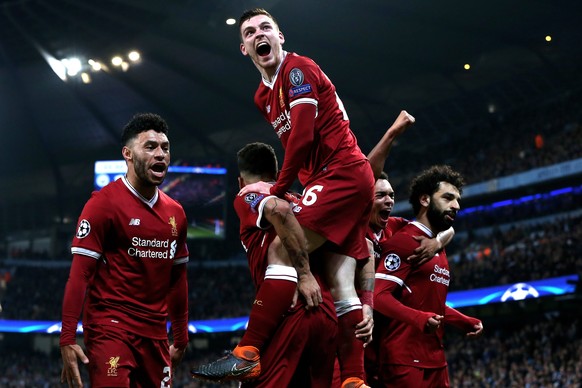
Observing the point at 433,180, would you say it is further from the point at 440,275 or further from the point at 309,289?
the point at 309,289

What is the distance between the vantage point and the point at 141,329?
17.6 ft

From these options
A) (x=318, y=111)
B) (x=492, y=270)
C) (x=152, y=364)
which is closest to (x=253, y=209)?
(x=318, y=111)

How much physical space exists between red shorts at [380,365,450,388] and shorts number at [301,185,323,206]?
79.7 inches

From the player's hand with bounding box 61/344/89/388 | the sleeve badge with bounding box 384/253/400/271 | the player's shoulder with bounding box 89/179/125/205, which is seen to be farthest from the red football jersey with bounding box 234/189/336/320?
the sleeve badge with bounding box 384/253/400/271

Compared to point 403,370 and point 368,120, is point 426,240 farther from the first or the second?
point 368,120

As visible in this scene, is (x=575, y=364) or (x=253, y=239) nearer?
(x=253, y=239)

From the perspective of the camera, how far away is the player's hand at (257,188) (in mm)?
4809

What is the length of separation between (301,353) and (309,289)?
1.23 ft

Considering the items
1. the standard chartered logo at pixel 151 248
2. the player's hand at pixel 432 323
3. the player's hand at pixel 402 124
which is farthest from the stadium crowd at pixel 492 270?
the standard chartered logo at pixel 151 248

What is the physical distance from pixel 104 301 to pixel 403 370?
2416mm

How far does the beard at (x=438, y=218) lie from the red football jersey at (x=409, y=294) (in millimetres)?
90

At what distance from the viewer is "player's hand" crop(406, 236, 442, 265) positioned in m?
6.18

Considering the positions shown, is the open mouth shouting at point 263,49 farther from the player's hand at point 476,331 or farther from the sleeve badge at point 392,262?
the player's hand at point 476,331

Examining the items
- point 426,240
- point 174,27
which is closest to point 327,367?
point 426,240
